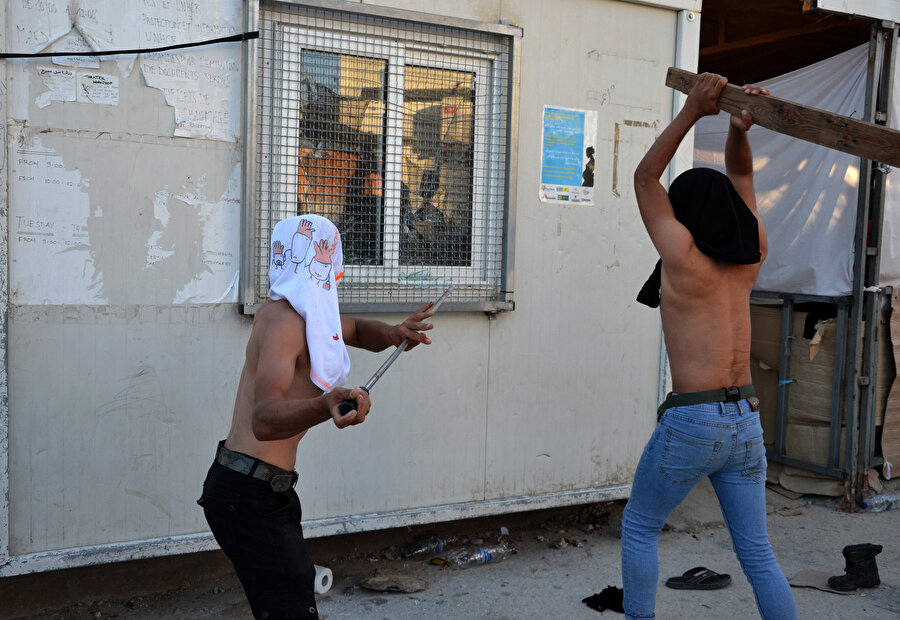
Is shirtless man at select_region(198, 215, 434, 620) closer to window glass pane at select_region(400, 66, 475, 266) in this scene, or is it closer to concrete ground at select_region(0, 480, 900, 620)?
concrete ground at select_region(0, 480, 900, 620)

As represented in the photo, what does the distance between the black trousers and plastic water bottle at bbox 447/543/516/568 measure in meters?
2.14

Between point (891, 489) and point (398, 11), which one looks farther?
point (891, 489)

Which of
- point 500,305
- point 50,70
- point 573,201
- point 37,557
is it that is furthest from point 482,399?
point 50,70

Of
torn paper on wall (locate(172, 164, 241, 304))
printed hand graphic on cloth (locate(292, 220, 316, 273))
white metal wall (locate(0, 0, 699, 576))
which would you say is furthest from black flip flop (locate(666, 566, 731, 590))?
printed hand graphic on cloth (locate(292, 220, 316, 273))

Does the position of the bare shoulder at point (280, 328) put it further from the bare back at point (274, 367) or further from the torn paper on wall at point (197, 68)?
the torn paper on wall at point (197, 68)

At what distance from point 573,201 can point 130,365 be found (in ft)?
8.45

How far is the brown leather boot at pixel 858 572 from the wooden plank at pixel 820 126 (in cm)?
268

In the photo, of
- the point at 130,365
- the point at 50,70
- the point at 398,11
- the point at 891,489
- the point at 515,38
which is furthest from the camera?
the point at 891,489

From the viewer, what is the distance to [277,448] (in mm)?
2701

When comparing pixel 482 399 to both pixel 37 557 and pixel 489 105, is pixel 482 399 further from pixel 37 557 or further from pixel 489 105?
pixel 37 557

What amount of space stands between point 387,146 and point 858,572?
336 cm

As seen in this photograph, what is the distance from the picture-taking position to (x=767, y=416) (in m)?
6.56

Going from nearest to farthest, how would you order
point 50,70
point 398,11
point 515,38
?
point 50,70 < point 398,11 < point 515,38

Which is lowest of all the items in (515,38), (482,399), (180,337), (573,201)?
(482,399)
